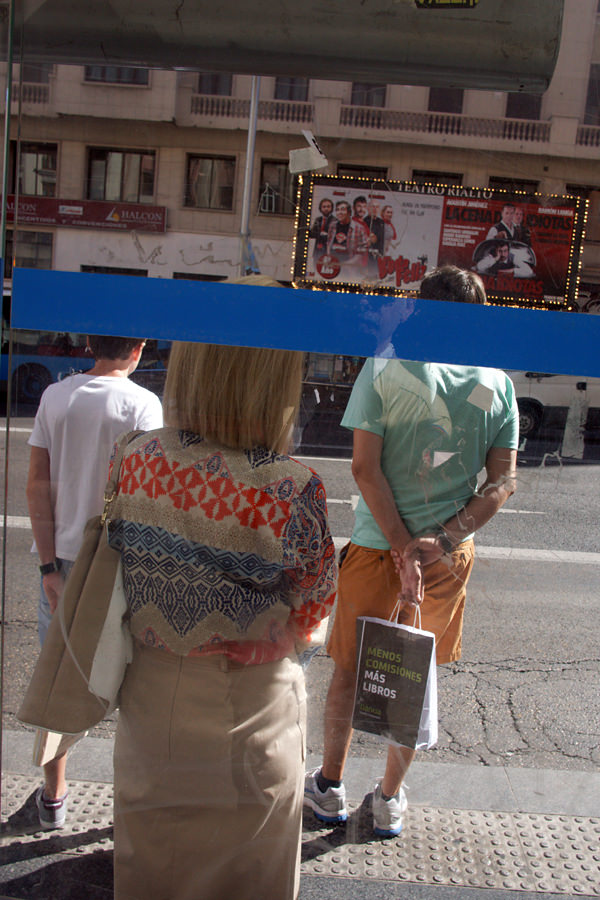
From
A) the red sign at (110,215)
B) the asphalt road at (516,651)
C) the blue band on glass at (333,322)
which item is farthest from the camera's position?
the asphalt road at (516,651)

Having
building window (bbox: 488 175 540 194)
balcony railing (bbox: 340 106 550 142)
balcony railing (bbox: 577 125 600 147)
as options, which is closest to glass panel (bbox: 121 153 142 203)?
balcony railing (bbox: 340 106 550 142)

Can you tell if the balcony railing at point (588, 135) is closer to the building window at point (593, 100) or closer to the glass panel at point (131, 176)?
the building window at point (593, 100)

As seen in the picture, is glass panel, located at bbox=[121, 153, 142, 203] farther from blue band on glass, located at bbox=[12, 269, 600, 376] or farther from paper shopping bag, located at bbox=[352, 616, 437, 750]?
paper shopping bag, located at bbox=[352, 616, 437, 750]

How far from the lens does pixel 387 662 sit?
1746 mm

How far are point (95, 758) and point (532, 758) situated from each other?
1125 mm

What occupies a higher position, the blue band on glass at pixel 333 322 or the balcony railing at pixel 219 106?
the balcony railing at pixel 219 106

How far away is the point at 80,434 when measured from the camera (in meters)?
1.73

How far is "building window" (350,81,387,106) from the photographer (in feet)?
5.21

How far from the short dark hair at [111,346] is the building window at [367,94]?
27.1 inches

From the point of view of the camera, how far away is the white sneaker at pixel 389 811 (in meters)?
1.87

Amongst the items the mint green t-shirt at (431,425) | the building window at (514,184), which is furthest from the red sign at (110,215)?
the building window at (514,184)

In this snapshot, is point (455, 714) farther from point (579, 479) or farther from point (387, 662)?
point (579, 479)

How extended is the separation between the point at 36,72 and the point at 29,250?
15.6 inches

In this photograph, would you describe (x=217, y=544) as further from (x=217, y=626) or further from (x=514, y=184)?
(x=514, y=184)
